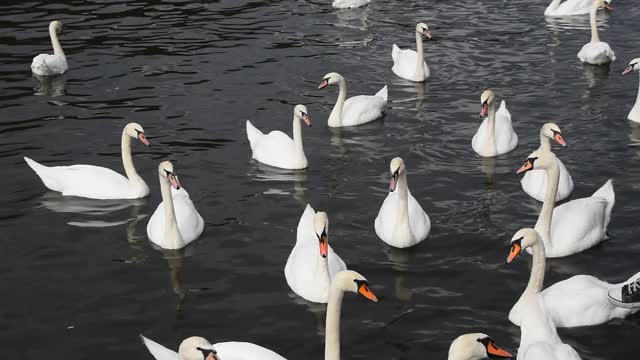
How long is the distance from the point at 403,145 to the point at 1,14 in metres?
16.0

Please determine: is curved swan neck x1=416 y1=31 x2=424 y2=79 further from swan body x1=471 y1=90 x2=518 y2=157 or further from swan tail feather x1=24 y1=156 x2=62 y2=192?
swan tail feather x1=24 y1=156 x2=62 y2=192

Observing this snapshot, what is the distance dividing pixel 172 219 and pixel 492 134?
6549 millimetres

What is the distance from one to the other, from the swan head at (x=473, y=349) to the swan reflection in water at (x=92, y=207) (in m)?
7.36

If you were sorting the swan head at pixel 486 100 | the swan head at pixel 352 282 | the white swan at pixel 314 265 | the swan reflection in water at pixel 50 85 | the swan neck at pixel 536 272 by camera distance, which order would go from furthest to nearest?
the swan reflection in water at pixel 50 85 < the swan head at pixel 486 100 < the white swan at pixel 314 265 < the swan neck at pixel 536 272 < the swan head at pixel 352 282

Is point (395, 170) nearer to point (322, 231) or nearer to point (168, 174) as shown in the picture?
point (322, 231)

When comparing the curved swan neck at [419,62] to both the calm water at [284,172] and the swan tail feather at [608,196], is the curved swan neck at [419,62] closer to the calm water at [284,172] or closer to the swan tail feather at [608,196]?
the calm water at [284,172]

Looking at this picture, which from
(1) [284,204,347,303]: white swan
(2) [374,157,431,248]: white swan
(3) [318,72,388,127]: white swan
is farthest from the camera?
(3) [318,72,388,127]: white swan

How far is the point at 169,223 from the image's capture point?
44.8 ft

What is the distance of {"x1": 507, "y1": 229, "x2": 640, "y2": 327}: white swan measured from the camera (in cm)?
1131

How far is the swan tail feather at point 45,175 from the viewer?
1593cm

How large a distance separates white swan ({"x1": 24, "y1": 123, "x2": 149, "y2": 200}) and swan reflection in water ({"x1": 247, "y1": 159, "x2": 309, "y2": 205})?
2.10m

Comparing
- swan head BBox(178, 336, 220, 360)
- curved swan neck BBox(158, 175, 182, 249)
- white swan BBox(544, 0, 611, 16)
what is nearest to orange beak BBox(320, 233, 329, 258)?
curved swan neck BBox(158, 175, 182, 249)

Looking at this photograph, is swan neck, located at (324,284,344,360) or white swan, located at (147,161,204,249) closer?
swan neck, located at (324,284,344,360)

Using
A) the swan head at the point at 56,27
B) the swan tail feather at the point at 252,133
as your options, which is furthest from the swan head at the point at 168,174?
the swan head at the point at 56,27
